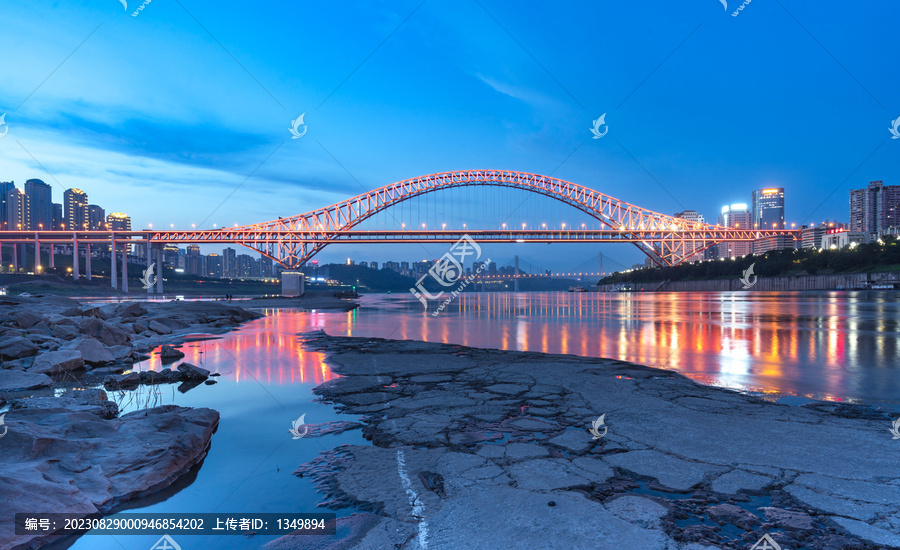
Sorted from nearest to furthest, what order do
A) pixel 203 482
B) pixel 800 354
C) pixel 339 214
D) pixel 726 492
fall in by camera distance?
pixel 726 492 → pixel 203 482 → pixel 800 354 → pixel 339 214

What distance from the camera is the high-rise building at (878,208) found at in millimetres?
136250

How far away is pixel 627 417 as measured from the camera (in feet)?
13.8

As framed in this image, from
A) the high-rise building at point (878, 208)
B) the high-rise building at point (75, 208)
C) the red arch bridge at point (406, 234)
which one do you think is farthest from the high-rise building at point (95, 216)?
the high-rise building at point (878, 208)

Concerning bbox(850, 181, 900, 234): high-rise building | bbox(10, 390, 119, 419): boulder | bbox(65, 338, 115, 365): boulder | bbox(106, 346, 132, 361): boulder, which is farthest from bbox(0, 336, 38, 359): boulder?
bbox(850, 181, 900, 234): high-rise building

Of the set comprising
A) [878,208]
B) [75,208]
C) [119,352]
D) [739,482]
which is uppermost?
[75,208]

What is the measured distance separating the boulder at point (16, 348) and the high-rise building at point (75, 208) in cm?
16594

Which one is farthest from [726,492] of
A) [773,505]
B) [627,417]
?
[627,417]

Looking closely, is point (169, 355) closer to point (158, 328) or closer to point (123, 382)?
point (123, 382)

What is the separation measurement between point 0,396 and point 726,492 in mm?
7097

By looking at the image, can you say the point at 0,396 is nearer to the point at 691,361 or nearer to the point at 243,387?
the point at 243,387

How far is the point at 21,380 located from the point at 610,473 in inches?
284

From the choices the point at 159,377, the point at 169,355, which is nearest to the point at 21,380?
the point at 159,377

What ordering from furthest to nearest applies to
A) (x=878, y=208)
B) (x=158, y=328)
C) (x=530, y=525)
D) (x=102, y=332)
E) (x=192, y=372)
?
(x=878, y=208) < (x=158, y=328) < (x=102, y=332) < (x=192, y=372) < (x=530, y=525)

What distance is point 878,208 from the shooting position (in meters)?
138
